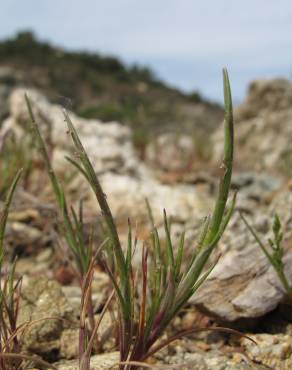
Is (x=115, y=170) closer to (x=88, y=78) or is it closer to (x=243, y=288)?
(x=243, y=288)

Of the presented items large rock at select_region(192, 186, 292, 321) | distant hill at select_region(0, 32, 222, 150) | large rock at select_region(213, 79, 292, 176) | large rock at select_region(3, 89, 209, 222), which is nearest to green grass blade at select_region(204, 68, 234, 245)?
large rock at select_region(192, 186, 292, 321)

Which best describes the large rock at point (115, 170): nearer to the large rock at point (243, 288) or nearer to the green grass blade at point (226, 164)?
the large rock at point (243, 288)

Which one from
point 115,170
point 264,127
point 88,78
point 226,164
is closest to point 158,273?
point 226,164

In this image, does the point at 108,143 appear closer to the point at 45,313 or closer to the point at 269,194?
the point at 269,194

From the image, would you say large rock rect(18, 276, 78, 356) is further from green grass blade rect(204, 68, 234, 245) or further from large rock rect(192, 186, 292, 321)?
green grass blade rect(204, 68, 234, 245)

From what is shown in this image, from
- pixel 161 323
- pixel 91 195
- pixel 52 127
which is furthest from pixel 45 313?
pixel 52 127

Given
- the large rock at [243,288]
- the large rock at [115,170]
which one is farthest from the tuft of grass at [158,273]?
the large rock at [115,170]
